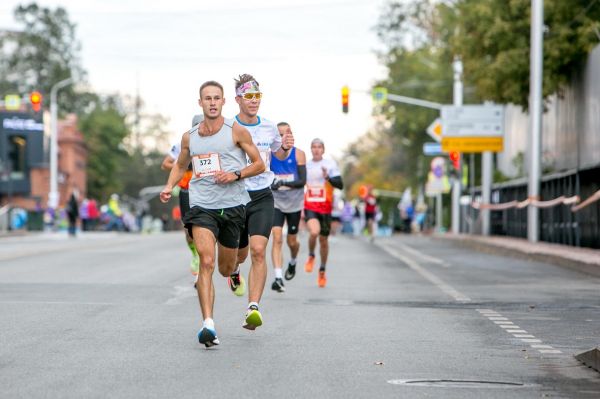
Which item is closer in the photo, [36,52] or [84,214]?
[84,214]

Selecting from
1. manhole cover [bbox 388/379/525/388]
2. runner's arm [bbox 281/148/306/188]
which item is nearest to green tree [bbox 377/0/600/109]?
runner's arm [bbox 281/148/306/188]

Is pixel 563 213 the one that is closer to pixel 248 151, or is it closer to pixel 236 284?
pixel 236 284

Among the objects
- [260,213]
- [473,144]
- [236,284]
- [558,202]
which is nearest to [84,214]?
[473,144]

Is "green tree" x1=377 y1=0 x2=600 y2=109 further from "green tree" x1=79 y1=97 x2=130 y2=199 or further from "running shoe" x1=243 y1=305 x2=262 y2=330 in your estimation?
"green tree" x1=79 y1=97 x2=130 y2=199

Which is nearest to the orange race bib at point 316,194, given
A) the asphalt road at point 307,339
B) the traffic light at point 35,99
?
the asphalt road at point 307,339

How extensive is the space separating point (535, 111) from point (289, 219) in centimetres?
1632

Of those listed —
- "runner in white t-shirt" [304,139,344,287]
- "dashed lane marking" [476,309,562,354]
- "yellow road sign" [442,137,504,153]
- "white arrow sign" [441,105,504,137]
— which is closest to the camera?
"dashed lane marking" [476,309,562,354]

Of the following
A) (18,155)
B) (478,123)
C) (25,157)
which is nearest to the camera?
(478,123)

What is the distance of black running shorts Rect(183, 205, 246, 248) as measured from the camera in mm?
10344

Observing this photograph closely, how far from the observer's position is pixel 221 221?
1048 centimetres

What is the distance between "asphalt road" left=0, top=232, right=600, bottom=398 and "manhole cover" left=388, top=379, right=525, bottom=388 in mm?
11

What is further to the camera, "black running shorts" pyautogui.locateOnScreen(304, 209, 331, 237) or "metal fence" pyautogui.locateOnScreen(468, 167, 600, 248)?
"metal fence" pyautogui.locateOnScreen(468, 167, 600, 248)

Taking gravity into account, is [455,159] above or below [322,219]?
above

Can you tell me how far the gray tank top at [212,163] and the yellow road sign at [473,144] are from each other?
35.2 meters
